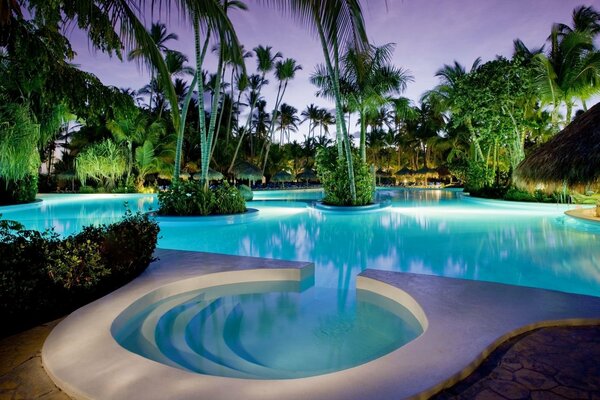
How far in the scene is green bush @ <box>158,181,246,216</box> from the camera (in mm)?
11188

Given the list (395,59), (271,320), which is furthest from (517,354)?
(395,59)

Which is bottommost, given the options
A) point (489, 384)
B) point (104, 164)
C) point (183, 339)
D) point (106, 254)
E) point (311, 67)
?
point (183, 339)

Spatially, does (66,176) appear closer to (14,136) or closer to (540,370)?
(14,136)

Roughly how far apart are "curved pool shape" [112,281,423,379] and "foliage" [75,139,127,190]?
79.8 feet

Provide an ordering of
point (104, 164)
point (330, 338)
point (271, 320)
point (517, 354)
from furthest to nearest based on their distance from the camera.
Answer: point (104, 164)
point (271, 320)
point (330, 338)
point (517, 354)

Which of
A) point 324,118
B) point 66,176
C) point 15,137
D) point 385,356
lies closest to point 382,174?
point 324,118

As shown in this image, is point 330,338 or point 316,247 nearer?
point 330,338

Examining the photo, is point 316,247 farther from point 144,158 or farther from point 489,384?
point 144,158

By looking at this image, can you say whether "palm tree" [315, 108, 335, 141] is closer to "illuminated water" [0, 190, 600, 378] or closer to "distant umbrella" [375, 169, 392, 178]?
"distant umbrella" [375, 169, 392, 178]

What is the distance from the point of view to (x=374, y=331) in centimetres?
361

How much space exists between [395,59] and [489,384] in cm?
1511

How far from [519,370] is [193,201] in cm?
998

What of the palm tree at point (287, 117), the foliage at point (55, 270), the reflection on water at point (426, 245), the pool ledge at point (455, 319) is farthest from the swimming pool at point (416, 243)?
the palm tree at point (287, 117)

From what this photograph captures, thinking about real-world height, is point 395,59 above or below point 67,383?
above
